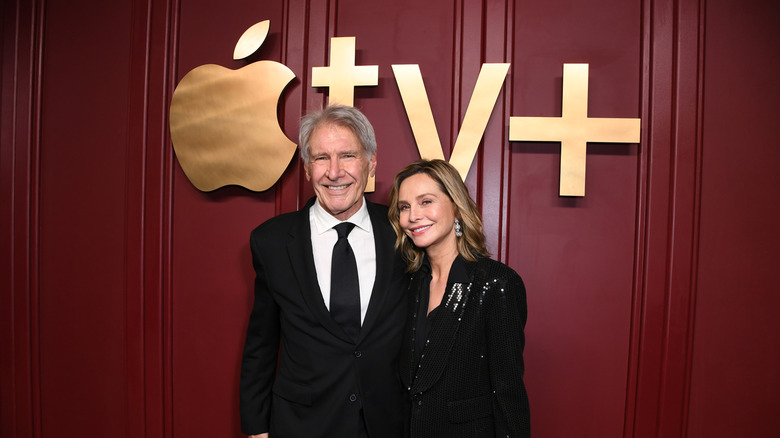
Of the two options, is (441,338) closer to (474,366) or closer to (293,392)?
(474,366)

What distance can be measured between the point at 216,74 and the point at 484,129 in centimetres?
138

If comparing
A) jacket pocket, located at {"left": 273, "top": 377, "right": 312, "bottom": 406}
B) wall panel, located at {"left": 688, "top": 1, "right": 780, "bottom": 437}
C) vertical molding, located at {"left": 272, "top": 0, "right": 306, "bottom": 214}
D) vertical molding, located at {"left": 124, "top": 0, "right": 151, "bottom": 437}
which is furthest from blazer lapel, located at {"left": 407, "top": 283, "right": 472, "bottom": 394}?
vertical molding, located at {"left": 124, "top": 0, "right": 151, "bottom": 437}

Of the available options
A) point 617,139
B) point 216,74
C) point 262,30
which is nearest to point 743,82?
point 617,139

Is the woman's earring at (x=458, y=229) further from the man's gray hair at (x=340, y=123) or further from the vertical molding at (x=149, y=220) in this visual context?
the vertical molding at (x=149, y=220)

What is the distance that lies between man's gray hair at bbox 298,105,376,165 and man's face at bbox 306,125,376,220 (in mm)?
23

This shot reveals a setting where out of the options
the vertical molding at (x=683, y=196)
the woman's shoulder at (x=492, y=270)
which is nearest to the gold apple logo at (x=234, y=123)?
the woman's shoulder at (x=492, y=270)

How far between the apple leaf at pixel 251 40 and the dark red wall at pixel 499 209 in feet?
0.31

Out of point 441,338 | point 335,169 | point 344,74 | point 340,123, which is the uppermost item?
point 344,74

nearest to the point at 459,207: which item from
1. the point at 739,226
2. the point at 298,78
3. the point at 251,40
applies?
the point at 298,78

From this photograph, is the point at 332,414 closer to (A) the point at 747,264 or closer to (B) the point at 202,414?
(B) the point at 202,414

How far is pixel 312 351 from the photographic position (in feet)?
4.72

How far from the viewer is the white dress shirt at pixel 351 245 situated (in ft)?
4.93

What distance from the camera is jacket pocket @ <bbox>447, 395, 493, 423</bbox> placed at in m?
1.26

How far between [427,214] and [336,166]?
39cm
